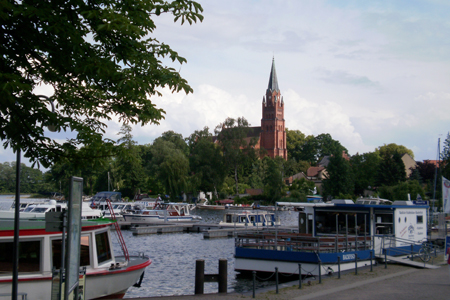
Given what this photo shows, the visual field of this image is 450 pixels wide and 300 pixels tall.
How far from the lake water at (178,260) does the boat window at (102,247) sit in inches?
191

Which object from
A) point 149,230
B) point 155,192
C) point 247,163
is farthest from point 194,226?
point 155,192

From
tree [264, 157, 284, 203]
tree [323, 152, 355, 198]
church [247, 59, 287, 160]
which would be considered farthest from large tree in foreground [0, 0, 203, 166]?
church [247, 59, 287, 160]

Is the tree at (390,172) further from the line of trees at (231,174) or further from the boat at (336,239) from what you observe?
the boat at (336,239)

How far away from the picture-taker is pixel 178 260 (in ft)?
102

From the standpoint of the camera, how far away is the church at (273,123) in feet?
582

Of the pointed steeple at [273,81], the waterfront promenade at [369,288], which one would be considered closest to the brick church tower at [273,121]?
the pointed steeple at [273,81]

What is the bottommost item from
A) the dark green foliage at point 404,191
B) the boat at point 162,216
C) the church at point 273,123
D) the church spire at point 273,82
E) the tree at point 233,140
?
the boat at point 162,216

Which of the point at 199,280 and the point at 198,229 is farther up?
the point at 199,280

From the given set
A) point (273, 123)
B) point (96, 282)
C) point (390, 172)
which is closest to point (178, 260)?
point (96, 282)

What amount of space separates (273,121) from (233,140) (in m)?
92.9

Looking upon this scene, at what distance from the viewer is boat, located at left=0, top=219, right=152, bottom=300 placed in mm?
13766

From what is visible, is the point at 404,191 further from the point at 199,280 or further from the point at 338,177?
the point at 199,280

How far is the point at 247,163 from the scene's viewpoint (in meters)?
96.6

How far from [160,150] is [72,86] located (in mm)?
87370
